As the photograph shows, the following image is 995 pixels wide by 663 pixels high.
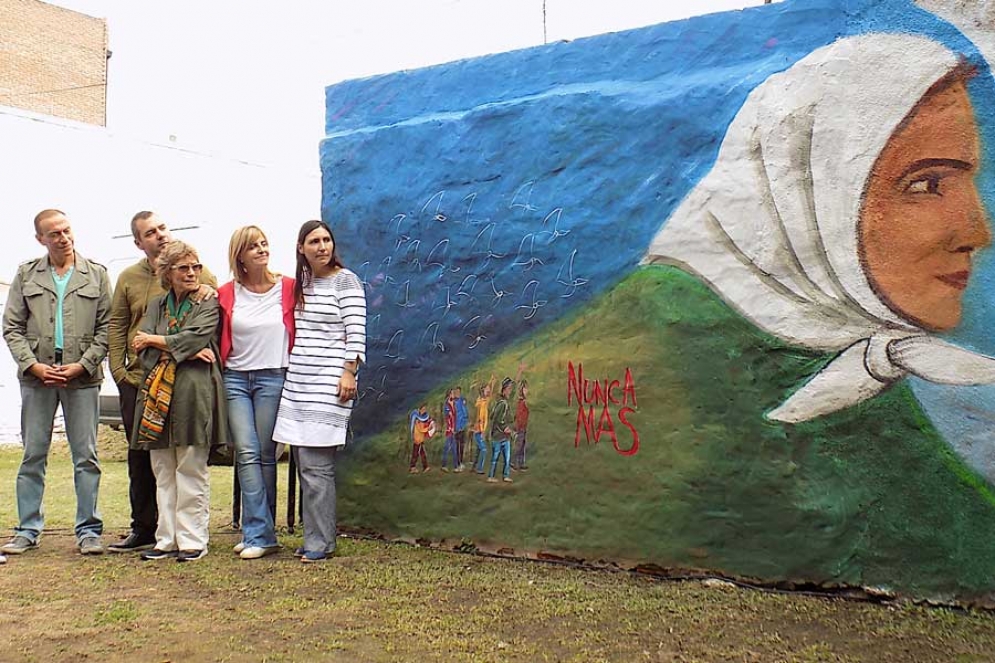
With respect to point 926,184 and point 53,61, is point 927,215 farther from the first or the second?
point 53,61

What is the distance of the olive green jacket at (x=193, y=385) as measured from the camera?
18.9ft

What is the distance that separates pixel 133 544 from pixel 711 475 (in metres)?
3.36

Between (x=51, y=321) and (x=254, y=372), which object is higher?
(x=51, y=321)

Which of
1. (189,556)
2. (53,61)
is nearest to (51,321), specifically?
(189,556)

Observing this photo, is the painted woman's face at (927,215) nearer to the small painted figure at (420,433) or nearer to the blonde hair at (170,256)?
the small painted figure at (420,433)

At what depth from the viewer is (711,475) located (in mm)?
5094

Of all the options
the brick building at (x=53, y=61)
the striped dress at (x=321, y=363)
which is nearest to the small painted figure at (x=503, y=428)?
the striped dress at (x=321, y=363)

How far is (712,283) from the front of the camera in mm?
5145

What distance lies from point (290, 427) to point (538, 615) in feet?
6.35

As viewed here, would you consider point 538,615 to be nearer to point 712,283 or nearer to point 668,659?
point 668,659

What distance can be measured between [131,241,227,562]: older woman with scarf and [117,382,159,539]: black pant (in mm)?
270

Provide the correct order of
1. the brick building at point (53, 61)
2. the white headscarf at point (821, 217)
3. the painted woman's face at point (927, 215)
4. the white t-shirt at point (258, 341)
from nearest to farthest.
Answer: the painted woman's face at point (927, 215), the white headscarf at point (821, 217), the white t-shirt at point (258, 341), the brick building at point (53, 61)

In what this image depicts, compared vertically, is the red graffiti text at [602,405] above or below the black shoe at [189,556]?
above

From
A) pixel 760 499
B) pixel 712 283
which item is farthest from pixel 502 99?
pixel 760 499
